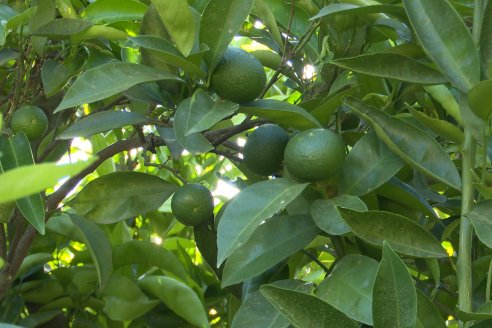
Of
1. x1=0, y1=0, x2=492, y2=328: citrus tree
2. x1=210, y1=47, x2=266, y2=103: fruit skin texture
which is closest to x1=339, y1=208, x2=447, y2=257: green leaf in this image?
x1=0, y1=0, x2=492, y2=328: citrus tree

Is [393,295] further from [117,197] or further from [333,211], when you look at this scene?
[117,197]

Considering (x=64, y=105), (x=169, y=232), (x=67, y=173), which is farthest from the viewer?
(x=169, y=232)

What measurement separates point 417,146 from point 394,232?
13cm

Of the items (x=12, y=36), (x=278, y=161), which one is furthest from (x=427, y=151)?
(x=12, y=36)

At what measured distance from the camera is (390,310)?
2.42 ft

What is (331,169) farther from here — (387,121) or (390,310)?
(390,310)

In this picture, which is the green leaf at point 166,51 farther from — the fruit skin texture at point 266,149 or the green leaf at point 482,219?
the green leaf at point 482,219

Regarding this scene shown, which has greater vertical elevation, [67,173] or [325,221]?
[67,173]

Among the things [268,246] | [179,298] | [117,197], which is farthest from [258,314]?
[179,298]

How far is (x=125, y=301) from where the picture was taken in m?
1.34

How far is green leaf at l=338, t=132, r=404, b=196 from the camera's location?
93 centimetres

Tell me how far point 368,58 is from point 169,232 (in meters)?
0.89

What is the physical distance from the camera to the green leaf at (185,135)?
89 cm

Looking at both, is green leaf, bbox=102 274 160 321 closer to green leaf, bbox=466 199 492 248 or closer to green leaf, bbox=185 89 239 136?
green leaf, bbox=185 89 239 136
